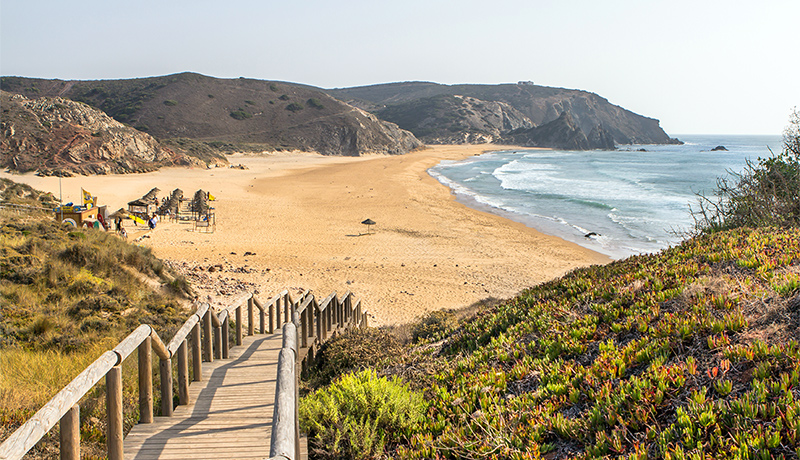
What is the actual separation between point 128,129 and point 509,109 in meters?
128

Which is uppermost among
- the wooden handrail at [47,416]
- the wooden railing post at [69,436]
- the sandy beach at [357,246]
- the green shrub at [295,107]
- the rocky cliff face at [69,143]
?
the green shrub at [295,107]

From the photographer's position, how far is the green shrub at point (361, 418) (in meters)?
3.37

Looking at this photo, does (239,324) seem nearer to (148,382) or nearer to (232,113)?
(148,382)

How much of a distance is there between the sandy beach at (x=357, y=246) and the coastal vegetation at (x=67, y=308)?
90.0 inches

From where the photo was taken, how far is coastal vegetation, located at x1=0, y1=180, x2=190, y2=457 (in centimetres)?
385

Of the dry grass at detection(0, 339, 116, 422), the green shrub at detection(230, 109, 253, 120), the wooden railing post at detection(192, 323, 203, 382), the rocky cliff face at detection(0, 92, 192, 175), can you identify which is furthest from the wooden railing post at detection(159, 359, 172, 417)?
the green shrub at detection(230, 109, 253, 120)

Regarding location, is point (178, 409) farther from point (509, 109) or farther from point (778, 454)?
point (509, 109)

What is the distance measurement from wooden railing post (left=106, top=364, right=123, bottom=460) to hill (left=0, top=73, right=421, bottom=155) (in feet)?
209

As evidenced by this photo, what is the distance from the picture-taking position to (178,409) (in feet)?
12.9

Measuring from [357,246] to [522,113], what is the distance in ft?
520

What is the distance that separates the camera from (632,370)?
349 centimetres

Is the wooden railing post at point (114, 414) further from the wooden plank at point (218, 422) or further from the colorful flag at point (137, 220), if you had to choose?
the colorful flag at point (137, 220)

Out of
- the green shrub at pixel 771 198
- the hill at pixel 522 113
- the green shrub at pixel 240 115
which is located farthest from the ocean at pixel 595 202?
the hill at pixel 522 113

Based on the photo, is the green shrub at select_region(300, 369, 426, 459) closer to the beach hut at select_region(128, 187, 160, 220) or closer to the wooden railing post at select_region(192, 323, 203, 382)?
the wooden railing post at select_region(192, 323, 203, 382)
